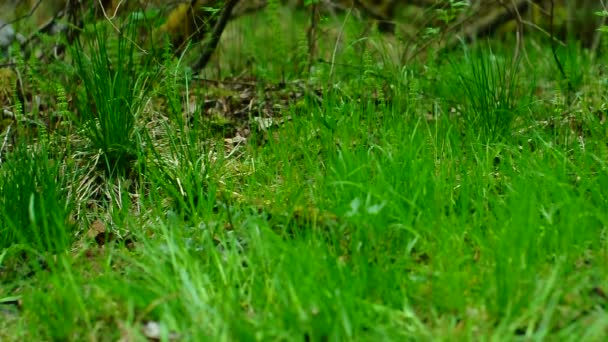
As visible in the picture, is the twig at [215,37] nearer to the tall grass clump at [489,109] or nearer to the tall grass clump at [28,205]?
the tall grass clump at [489,109]

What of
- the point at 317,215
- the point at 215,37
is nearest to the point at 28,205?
the point at 317,215

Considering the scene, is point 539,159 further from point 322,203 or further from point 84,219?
point 84,219

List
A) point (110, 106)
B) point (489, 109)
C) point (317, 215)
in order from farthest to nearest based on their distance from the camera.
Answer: point (489, 109) < point (110, 106) < point (317, 215)

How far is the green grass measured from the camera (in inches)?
98.5

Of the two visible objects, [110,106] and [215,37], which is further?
[215,37]

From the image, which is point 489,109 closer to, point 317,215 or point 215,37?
point 317,215

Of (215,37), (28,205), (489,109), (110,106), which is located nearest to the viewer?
(28,205)

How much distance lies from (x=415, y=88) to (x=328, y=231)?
1.44 m

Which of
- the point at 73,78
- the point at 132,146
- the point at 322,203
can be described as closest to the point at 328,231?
the point at 322,203

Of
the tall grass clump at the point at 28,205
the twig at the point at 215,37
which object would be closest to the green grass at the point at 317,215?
the tall grass clump at the point at 28,205

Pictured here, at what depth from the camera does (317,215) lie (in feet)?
10.3

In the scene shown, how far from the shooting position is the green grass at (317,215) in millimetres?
2502

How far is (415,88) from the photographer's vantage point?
14.1 ft

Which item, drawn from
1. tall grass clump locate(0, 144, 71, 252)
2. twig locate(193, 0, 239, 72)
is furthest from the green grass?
twig locate(193, 0, 239, 72)
